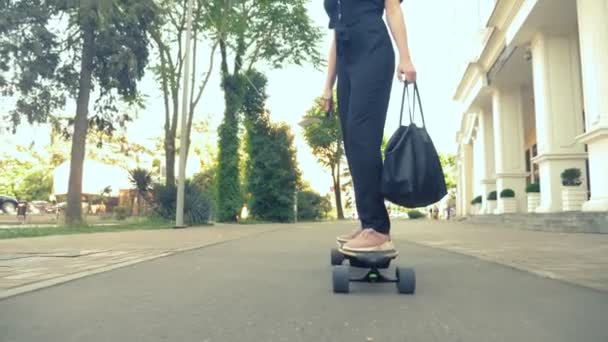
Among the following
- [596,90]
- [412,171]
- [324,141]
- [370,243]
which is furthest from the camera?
[324,141]

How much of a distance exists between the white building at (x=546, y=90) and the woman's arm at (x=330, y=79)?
853cm

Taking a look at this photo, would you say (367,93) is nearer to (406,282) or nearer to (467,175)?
(406,282)

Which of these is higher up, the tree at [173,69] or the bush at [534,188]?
the tree at [173,69]

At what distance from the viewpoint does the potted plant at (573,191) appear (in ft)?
41.6

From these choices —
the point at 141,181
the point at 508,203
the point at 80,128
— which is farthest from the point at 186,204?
the point at 508,203

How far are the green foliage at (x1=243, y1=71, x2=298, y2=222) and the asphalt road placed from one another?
27.1 metres

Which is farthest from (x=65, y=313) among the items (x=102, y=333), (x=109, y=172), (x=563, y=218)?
(x=109, y=172)

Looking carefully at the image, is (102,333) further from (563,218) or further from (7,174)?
(7,174)

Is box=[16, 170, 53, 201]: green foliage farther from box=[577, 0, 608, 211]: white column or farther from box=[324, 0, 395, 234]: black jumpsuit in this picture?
box=[324, 0, 395, 234]: black jumpsuit

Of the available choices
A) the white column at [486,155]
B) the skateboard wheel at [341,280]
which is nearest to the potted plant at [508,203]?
the white column at [486,155]

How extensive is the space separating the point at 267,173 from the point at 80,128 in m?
17.3

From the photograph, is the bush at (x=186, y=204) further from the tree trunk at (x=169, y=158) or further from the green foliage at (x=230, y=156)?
the green foliage at (x=230, y=156)

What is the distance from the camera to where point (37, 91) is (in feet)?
46.9

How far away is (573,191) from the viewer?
12711 mm
